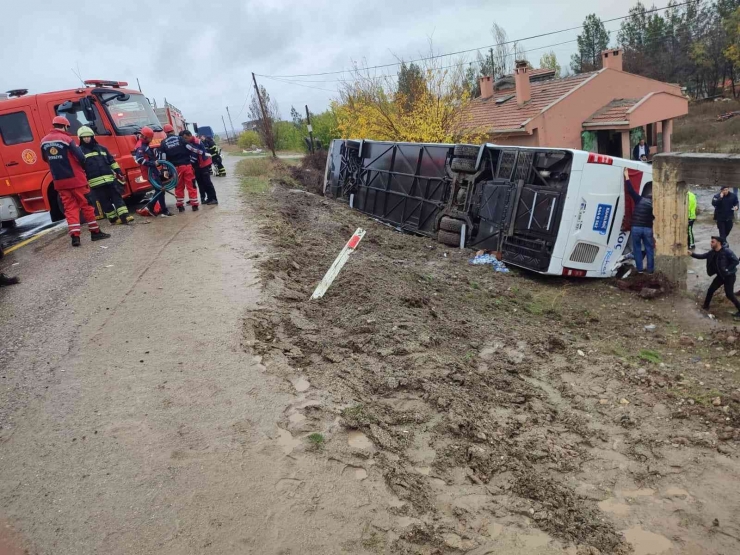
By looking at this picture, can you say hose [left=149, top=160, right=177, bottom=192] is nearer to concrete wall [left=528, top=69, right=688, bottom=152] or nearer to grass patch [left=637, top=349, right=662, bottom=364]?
grass patch [left=637, top=349, right=662, bottom=364]

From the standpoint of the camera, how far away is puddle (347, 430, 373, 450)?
12.7 feet

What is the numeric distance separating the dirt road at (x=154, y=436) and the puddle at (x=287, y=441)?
1 centimetres

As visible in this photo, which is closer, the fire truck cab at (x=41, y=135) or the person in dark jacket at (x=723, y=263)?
the person in dark jacket at (x=723, y=263)

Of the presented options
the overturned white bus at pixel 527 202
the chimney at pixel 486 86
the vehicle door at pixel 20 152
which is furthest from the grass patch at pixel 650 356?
the chimney at pixel 486 86

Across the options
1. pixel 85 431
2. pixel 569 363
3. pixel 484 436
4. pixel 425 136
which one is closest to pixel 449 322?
pixel 569 363

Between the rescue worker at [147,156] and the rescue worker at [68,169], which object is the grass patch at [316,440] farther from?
the rescue worker at [147,156]

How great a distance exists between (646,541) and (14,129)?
37.7 ft

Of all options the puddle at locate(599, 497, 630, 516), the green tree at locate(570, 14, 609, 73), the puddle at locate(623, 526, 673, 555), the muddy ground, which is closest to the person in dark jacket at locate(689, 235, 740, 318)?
the muddy ground

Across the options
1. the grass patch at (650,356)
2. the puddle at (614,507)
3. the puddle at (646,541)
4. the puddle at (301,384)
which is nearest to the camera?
the puddle at (646,541)

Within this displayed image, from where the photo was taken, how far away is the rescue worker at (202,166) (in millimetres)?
9992

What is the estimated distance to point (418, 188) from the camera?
11.9m

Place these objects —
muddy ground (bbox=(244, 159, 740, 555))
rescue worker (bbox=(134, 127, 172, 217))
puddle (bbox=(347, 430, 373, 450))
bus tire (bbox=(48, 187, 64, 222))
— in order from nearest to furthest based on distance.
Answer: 1. muddy ground (bbox=(244, 159, 740, 555))
2. puddle (bbox=(347, 430, 373, 450))
3. rescue worker (bbox=(134, 127, 172, 217))
4. bus tire (bbox=(48, 187, 64, 222))

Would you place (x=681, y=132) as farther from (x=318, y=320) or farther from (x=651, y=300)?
(x=318, y=320)

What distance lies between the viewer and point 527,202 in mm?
9141
